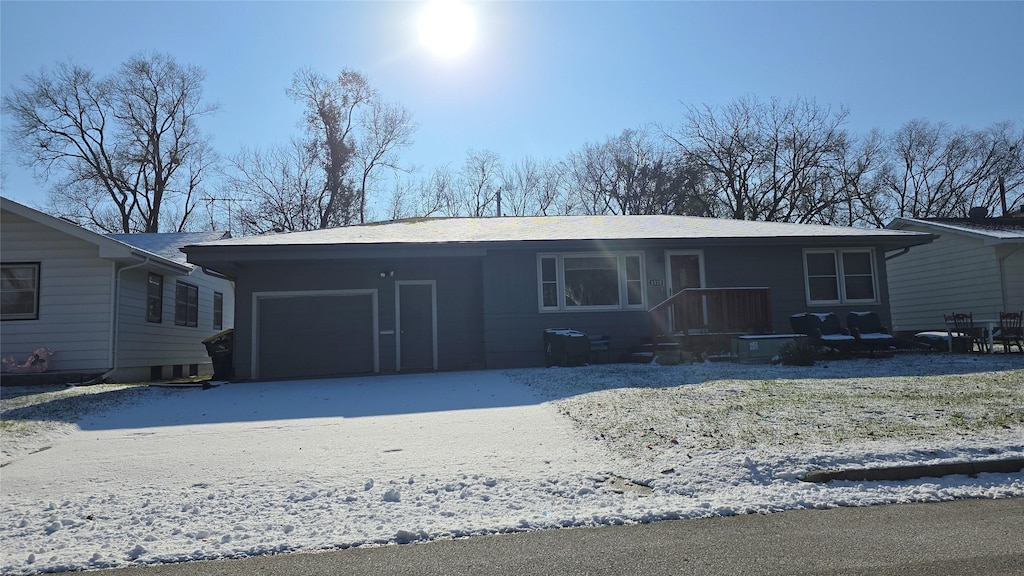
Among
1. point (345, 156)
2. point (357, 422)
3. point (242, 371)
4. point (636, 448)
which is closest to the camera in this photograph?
point (636, 448)

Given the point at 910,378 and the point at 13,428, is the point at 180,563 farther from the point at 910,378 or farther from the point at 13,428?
the point at 910,378

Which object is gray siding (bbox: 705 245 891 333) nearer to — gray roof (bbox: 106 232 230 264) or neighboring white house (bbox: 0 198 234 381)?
neighboring white house (bbox: 0 198 234 381)

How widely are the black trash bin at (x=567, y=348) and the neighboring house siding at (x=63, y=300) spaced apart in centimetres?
932

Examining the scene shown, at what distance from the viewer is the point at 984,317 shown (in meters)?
17.3

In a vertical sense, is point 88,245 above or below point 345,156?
below

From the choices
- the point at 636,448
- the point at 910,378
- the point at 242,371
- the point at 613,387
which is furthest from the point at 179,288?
the point at 910,378

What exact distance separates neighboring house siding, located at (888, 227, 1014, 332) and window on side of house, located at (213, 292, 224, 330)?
21251mm

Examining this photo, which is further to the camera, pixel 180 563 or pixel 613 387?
pixel 613 387

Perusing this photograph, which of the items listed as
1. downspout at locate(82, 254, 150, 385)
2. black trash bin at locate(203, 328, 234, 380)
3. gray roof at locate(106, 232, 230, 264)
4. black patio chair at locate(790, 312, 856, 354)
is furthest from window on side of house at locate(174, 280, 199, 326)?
black patio chair at locate(790, 312, 856, 354)

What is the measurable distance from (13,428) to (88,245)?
7354 mm

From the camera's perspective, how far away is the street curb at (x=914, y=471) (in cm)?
510

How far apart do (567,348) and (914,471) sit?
8.22 m

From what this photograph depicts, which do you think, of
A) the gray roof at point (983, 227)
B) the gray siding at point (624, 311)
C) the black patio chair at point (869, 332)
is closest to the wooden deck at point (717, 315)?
the gray siding at point (624, 311)

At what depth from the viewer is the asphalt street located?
3547 millimetres
